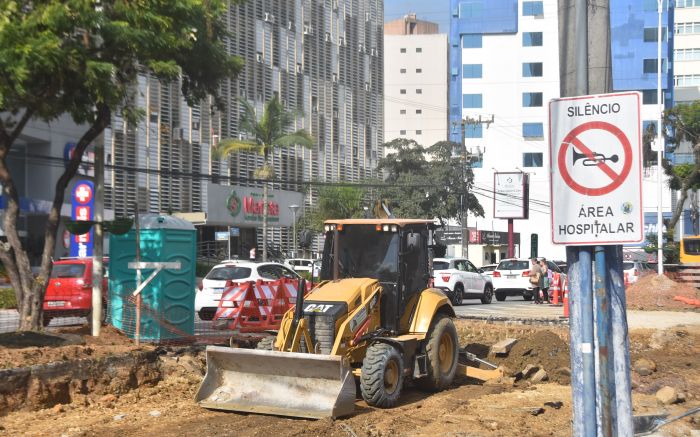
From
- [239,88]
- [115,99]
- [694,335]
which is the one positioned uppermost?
[239,88]

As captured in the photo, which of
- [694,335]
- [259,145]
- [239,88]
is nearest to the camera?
[694,335]

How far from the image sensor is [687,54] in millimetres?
→ 98188

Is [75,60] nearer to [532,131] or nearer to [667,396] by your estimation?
[667,396]

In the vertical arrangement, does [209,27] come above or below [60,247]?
above

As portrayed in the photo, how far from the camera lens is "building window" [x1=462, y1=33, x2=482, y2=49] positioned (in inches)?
3322

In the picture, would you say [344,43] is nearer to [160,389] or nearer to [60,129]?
[60,129]

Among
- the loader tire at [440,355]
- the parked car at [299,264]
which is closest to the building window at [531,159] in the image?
the parked car at [299,264]

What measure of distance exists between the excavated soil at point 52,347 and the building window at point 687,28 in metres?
95.3

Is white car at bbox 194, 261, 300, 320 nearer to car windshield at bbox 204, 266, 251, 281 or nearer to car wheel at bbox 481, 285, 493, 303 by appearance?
car windshield at bbox 204, 266, 251, 281

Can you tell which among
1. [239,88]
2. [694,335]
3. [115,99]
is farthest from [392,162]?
[115,99]

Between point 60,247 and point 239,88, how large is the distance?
15531 mm

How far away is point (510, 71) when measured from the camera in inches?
3292

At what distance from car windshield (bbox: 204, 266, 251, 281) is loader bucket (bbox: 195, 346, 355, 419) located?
12.7 meters

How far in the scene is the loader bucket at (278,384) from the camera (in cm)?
1012
